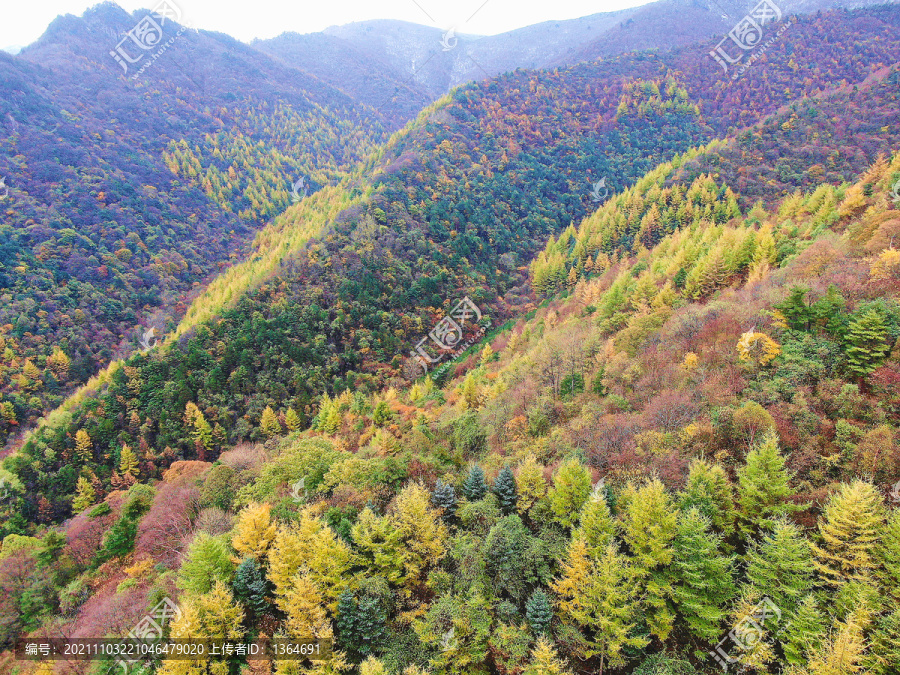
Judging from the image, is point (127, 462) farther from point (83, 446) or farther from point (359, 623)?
point (359, 623)

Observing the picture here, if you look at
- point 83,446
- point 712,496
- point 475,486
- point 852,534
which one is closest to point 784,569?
point 852,534

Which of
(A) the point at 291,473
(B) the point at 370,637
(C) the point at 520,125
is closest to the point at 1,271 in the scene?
(A) the point at 291,473

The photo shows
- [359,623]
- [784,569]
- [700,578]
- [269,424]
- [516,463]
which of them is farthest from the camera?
[269,424]

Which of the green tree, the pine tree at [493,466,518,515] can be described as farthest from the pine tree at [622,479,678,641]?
the green tree

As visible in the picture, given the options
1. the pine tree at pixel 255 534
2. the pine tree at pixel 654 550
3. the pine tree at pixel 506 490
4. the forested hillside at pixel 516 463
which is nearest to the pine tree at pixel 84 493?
the forested hillside at pixel 516 463

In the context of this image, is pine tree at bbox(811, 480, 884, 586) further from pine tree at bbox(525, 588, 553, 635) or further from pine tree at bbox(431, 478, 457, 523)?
pine tree at bbox(431, 478, 457, 523)
